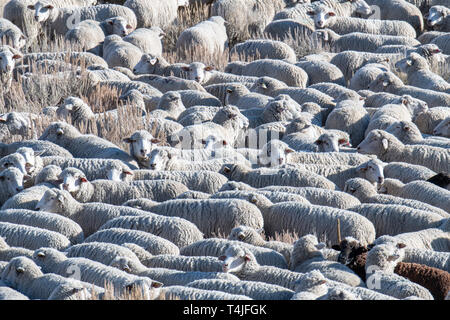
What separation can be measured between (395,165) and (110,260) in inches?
166

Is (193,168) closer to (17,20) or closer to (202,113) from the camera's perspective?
(202,113)

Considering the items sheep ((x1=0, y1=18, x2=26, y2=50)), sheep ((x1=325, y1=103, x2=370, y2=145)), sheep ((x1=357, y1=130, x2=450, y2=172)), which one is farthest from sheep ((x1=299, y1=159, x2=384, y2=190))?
sheep ((x1=0, y1=18, x2=26, y2=50))

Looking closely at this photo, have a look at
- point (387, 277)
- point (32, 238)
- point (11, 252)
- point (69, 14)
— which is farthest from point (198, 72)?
point (387, 277)

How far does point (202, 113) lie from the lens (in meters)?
12.5

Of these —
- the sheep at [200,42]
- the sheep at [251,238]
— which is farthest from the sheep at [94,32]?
the sheep at [251,238]

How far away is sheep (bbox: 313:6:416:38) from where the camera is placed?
17922mm

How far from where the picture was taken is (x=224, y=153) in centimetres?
1108

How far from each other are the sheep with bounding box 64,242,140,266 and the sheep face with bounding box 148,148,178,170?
269 centimetres

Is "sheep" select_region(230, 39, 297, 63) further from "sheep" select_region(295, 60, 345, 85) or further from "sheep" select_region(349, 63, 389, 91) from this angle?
"sheep" select_region(349, 63, 389, 91)

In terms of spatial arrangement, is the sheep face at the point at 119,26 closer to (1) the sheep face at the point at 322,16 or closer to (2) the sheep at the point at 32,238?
(1) the sheep face at the point at 322,16

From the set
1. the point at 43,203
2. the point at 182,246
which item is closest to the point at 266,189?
the point at 182,246

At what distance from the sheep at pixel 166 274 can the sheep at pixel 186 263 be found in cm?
24

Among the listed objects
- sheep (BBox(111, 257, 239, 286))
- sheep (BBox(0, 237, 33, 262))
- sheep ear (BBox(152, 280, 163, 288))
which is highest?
sheep ear (BBox(152, 280, 163, 288))

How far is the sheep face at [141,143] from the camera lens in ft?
35.1
